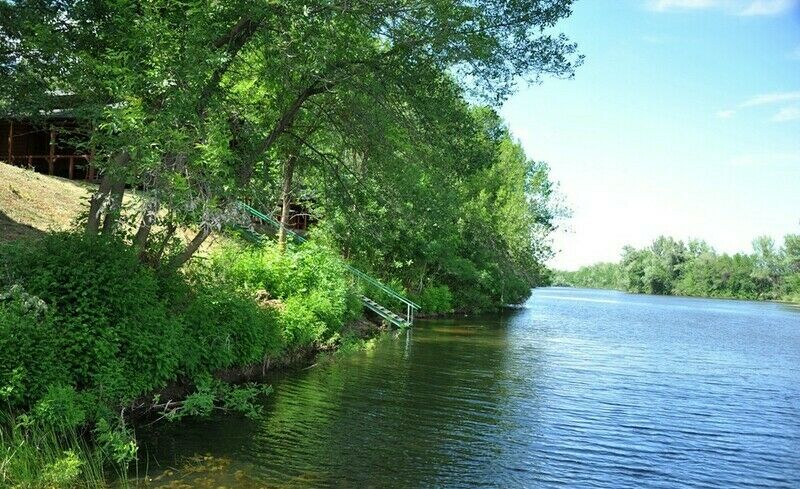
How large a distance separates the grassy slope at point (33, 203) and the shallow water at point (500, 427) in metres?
8.56

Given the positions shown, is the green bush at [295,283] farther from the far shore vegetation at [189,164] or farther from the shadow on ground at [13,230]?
the shadow on ground at [13,230]

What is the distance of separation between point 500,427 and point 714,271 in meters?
137

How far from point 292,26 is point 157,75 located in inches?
120

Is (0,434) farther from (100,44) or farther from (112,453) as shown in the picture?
(100,44)

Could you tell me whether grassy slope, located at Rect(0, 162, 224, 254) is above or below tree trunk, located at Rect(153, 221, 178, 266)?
above

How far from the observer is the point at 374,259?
38031mm

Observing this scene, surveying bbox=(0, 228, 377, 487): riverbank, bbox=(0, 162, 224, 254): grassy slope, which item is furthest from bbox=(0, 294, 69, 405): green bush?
bbox=(0, 162, 224, 254): grassy slope

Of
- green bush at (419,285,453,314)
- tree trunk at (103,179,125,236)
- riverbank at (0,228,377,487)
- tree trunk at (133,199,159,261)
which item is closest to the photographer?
riverbank at (0,228,377,487)

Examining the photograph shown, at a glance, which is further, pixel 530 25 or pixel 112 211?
pixel 530 25

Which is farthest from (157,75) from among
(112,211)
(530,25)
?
(530,25)

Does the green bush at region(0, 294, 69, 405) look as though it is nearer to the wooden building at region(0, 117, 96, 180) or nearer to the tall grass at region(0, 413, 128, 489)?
the tall grass at region(0, 413, 128, 489)

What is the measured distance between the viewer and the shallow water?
403 inches

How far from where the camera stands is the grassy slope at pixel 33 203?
1912 centimetres

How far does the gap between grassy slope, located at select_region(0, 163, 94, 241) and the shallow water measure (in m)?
8.56
